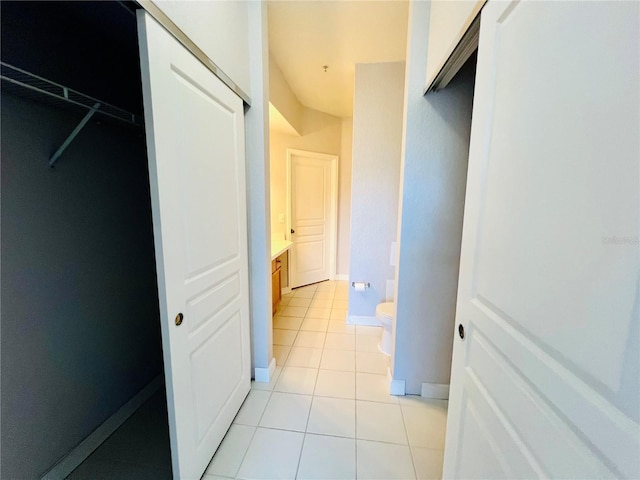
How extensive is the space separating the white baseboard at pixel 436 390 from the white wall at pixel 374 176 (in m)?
1.18

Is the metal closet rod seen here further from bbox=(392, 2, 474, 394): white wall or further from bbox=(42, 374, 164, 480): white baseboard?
bbox=(392, 2, 474, 394): white wall

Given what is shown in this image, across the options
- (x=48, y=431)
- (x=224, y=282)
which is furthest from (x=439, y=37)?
(x=48, y=431)

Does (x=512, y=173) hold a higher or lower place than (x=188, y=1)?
lower

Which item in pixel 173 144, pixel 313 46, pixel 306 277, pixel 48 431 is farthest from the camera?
pixel 306 277

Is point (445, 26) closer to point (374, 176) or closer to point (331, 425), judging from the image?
point (374, 176)

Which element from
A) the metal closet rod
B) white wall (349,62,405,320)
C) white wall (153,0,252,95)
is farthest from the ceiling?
the metal closet rod

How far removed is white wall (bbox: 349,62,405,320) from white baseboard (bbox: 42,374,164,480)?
6.64 feet

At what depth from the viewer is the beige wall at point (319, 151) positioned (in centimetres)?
393

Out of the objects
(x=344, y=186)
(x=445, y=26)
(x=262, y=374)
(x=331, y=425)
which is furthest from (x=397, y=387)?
(x=344, y=186)

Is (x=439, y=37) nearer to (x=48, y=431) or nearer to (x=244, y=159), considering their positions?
(x=244, y=159)

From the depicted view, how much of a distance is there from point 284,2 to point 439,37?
1244 mm

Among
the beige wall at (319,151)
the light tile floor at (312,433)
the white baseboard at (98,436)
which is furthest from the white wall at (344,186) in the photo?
the white baseboard at (98,436)

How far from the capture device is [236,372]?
1654 mm

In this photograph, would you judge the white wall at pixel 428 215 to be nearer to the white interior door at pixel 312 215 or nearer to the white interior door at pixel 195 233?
the white interior door at pixel 195 233
